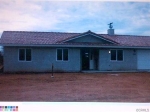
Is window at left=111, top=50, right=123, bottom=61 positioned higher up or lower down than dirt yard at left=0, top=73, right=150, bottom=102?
higher up

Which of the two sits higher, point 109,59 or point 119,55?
point 119,55

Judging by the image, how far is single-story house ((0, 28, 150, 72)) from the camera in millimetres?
6145

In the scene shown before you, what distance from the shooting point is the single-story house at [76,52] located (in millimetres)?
6145

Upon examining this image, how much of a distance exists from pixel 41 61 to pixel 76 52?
2.13 metres

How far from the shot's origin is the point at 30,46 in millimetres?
6617

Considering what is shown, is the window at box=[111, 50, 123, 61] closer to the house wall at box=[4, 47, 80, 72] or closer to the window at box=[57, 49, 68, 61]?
the house wall at box=[4, 47, 80, 72]

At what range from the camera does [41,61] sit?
19.3 feet

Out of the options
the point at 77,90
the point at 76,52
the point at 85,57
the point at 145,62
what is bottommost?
the point at 77,90

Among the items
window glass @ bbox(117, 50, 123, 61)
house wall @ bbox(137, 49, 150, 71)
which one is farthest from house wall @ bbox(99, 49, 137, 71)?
house wall @ bbox(137, 49, 150, 71)
